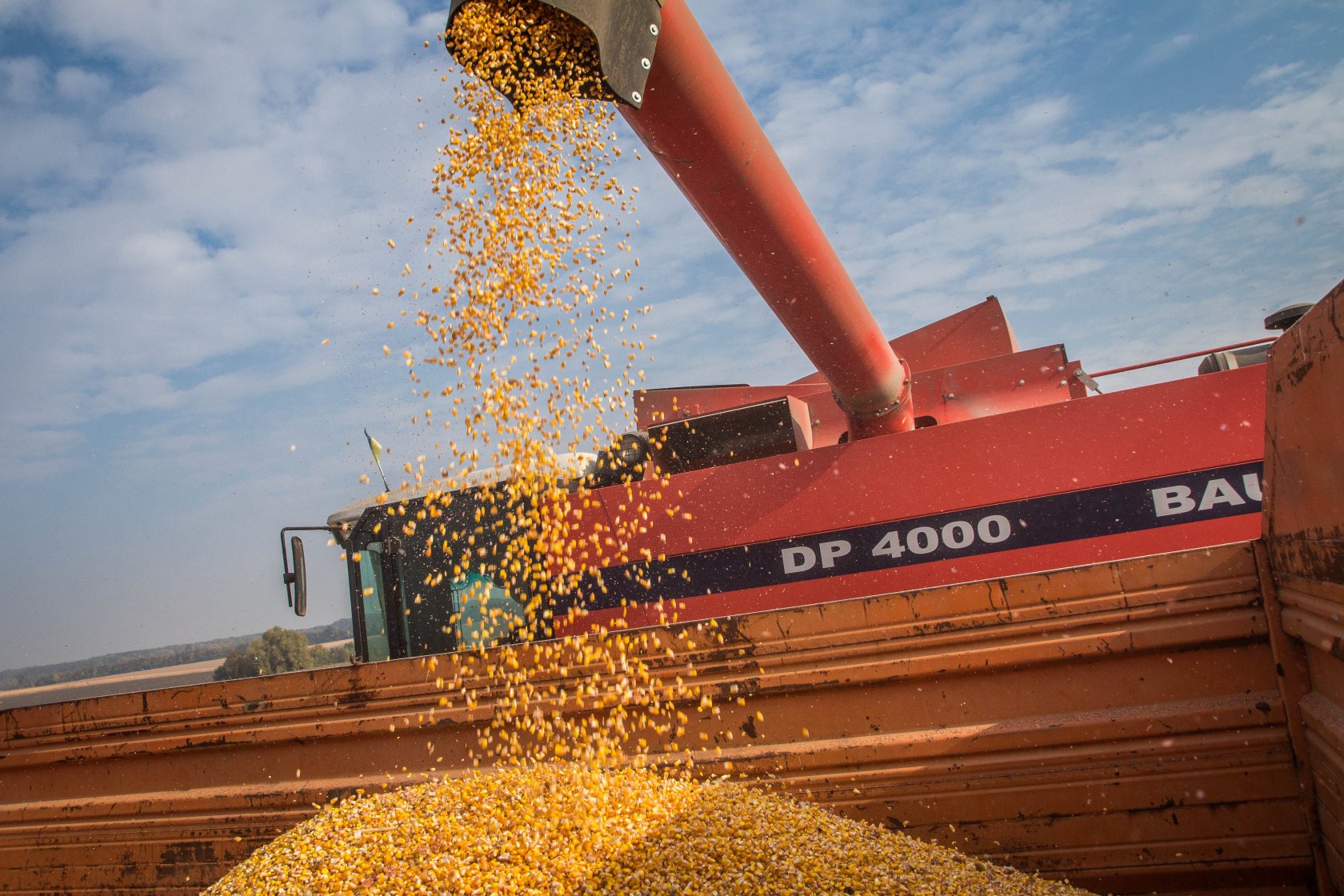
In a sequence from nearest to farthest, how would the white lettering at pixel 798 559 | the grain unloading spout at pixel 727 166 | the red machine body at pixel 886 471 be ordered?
the grain unloading spout at pixel 727 166 → the red machine body at pixel 886 471 → the white lettering at pixel 798 559

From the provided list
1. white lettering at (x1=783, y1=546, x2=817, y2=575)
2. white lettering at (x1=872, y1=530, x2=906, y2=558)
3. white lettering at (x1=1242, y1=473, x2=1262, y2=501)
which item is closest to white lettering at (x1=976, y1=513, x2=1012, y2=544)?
white lettering at (x1=872, y1=530, x2=906, y2=558)

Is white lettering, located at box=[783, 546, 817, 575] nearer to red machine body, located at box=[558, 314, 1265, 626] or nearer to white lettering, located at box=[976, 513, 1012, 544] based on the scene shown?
red machine body, located at box=[558, 314, 1265, 626]

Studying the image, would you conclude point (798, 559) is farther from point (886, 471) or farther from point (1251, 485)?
point (1251, 485)

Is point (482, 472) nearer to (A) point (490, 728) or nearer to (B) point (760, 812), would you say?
(A) point (490, 728)

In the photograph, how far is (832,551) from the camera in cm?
386

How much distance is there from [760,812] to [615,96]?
6.65ft

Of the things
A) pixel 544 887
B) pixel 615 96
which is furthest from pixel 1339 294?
pixel 544 887

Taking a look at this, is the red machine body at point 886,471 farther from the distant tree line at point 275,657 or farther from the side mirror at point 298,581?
the distant tree line at point 275,657

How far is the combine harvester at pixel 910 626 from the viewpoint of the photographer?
6.63 feet

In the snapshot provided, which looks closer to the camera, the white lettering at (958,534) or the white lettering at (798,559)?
the white lettering at (958,534)

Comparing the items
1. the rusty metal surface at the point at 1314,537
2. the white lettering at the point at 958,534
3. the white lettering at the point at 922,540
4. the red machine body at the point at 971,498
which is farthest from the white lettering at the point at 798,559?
the rusty metal surface at the point at 1314,537

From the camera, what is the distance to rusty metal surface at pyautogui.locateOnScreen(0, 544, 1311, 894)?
206cm

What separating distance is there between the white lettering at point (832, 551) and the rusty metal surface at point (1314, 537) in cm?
191

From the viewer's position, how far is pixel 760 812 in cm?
226
